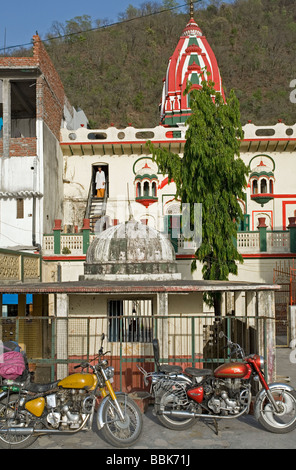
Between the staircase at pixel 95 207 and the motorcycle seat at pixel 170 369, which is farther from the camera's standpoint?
the staircase at pixel 95 207

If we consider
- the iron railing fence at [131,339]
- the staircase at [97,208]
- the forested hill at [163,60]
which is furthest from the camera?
the forested hill at [163,60]

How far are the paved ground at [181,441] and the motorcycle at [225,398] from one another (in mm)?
191

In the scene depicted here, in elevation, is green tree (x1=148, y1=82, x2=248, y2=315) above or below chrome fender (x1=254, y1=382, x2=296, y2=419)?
above

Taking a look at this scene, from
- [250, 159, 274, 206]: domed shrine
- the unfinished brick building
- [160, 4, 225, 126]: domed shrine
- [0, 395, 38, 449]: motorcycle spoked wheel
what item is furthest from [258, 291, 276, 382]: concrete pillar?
[160, 4, 225, 126]: domed shrine

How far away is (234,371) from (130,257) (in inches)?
324

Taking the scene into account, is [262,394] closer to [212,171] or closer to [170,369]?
[170,369]

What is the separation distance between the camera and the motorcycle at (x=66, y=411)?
7191 mm

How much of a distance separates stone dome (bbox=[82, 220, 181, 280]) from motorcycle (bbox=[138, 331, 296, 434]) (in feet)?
24.6

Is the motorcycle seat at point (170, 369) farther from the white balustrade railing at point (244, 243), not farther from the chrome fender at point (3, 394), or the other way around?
the white balustrade railing at point (244, 243)

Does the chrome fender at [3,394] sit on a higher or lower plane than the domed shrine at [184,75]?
lower

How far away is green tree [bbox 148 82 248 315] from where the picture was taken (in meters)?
18.0

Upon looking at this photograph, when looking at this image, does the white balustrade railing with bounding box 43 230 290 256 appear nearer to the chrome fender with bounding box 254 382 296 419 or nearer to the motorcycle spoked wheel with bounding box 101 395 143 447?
the chrome fender with bounding box 254 382 296 419

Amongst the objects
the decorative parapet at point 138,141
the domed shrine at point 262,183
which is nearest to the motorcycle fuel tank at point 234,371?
the domed shrine at point 262,183
